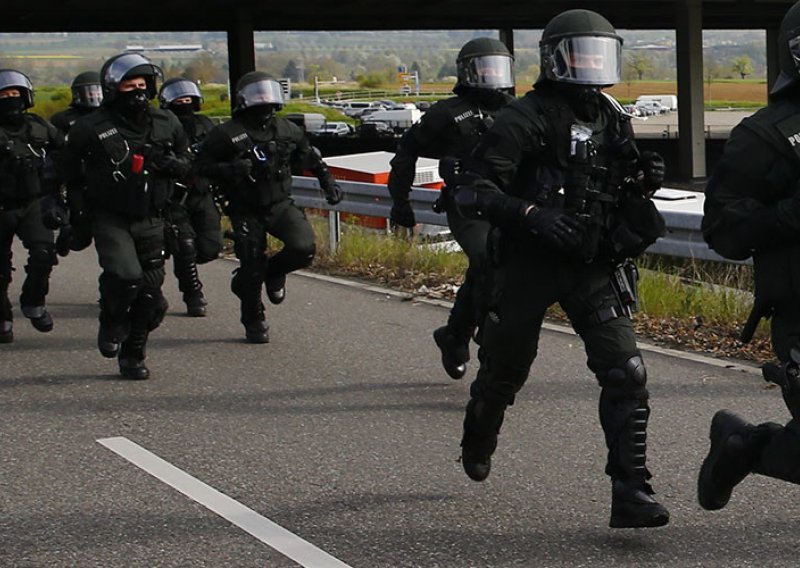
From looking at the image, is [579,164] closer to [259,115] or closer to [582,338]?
[582,338]

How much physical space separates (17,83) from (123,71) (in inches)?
82.0

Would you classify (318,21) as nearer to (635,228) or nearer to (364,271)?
(364,271)

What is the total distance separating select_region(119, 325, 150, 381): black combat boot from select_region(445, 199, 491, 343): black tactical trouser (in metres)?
1.93

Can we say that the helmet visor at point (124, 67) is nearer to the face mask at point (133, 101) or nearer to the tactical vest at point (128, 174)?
the face mask at point (133, 101)

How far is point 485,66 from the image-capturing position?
8719 millimetres

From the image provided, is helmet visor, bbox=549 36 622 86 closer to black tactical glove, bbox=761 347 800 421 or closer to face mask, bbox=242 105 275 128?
black tactical glove, bbox=761 347 800 421

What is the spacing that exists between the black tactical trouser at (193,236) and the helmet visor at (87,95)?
1.72m

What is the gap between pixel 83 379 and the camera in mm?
9516

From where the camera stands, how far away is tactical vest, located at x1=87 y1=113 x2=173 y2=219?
9.29 meters

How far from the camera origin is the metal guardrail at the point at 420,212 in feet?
33.9

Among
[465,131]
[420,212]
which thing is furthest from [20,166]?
[420,212]

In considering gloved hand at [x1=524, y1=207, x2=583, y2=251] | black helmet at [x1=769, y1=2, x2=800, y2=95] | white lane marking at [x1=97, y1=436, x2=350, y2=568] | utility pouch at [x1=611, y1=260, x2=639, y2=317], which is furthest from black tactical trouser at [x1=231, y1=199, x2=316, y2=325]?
black helmet at [x1=769, y1=2, x2=800, y2=95]

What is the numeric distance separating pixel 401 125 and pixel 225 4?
36.9 metres

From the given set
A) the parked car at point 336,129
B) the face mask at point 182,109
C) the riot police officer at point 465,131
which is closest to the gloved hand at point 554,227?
the riot police officer at point 465,131
